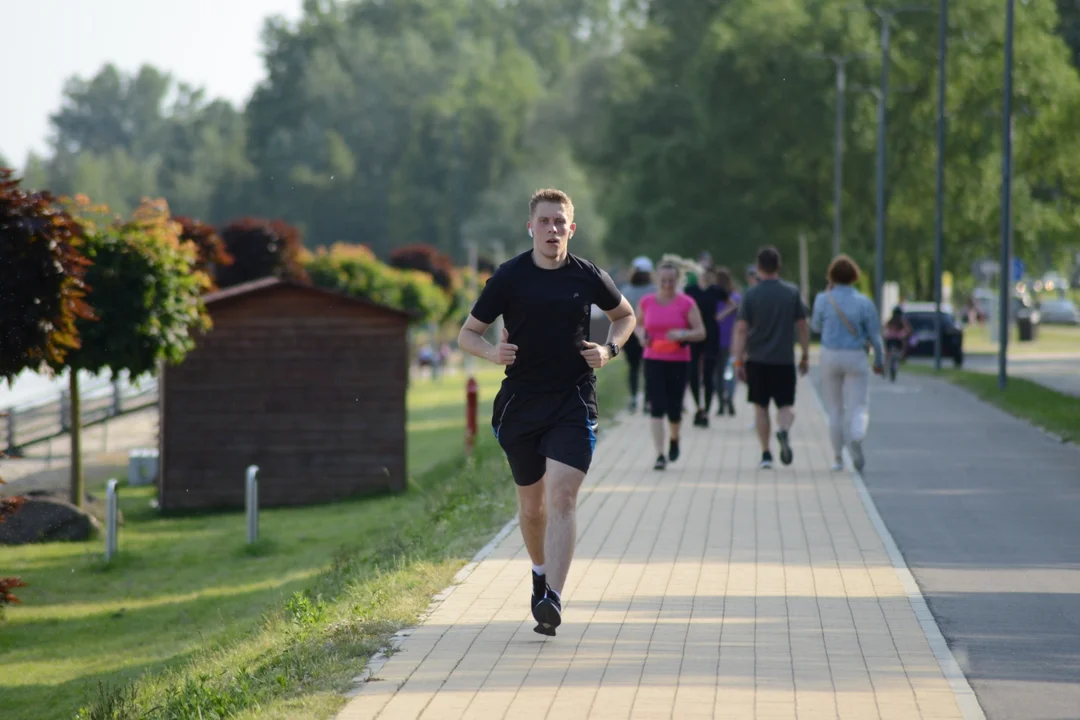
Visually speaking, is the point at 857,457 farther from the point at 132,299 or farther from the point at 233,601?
the point at 132,299

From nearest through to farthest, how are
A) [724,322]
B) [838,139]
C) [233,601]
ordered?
[233,601] < [724,322] < [838,139]

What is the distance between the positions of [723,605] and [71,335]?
732cm

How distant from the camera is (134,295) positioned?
A: 21.1 metres

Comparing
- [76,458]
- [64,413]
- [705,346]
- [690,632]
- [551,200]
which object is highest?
[551,200]

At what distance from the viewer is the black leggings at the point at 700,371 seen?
20250 millimetres

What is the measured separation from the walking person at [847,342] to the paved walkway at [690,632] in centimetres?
208

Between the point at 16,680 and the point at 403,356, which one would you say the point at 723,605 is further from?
the point at 403,356

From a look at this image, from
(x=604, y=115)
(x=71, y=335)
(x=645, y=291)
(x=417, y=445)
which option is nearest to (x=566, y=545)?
(x=71, y=335)

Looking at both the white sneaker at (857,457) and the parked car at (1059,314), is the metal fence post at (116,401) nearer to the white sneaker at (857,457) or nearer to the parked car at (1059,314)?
the white sneaker at (857,457)

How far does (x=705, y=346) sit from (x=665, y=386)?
15.7ft

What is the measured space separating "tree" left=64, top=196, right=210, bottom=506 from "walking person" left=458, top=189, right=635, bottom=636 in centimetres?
1353

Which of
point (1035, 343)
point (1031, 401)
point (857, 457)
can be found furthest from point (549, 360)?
point (1035, 343)

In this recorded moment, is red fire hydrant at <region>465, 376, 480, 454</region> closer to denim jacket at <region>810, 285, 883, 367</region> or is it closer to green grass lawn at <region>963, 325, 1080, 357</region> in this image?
denim jacket at <region>810, 285, 883, 367</region>

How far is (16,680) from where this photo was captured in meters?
11.8
